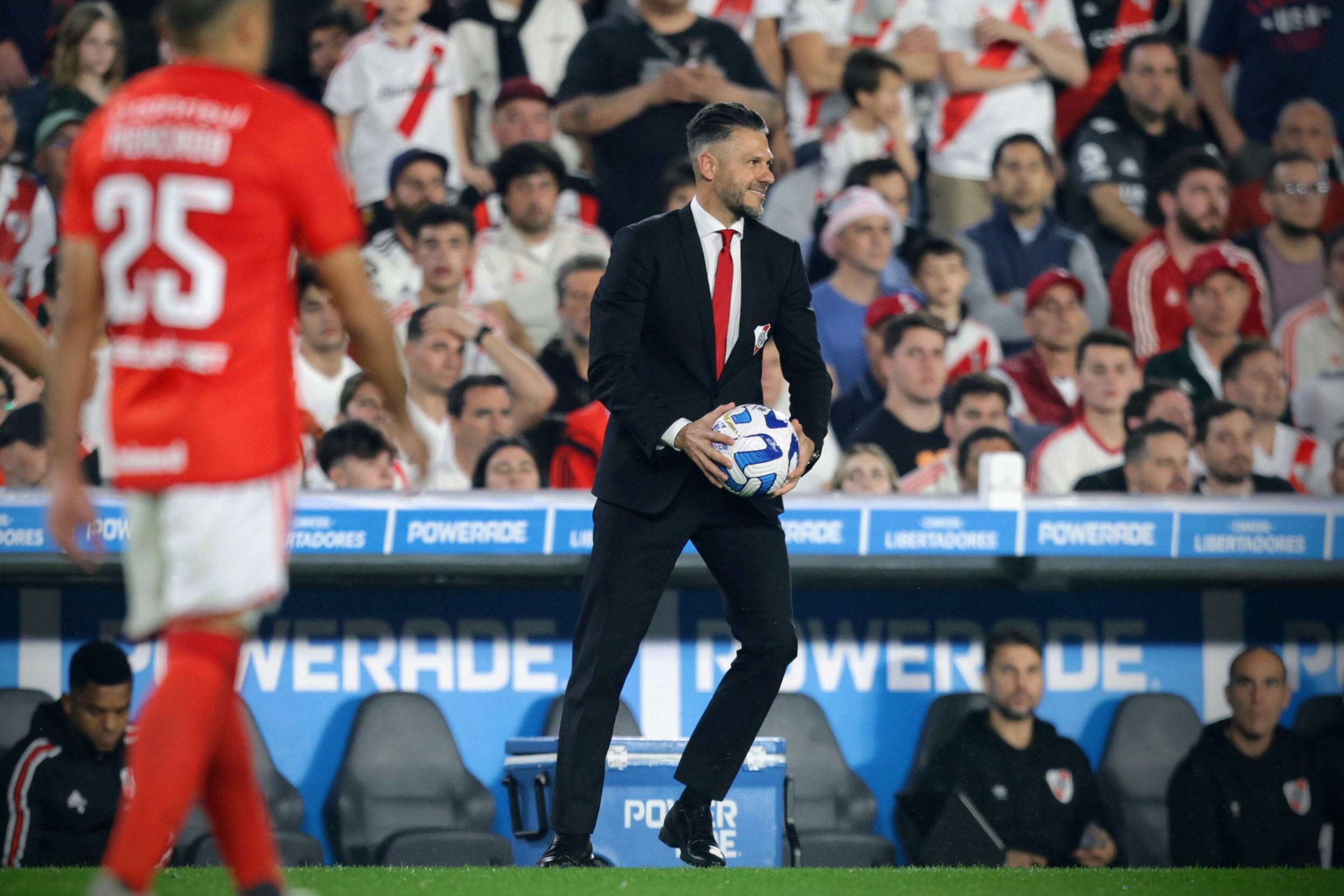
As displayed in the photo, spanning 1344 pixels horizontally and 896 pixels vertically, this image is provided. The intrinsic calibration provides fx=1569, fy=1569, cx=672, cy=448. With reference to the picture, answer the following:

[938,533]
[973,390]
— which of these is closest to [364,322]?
[938,533]

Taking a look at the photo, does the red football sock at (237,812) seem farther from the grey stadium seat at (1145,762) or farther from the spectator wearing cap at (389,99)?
the spectator wearing cap at (389,99)

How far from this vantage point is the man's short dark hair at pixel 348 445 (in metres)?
6.07

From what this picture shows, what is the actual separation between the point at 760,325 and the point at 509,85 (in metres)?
3.95

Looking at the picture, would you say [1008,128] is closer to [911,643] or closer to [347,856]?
[911,643]

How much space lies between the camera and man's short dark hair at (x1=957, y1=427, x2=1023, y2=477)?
20.7ft

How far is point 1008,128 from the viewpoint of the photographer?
25.5 ft

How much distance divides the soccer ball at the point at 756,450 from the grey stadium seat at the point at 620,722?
246cm

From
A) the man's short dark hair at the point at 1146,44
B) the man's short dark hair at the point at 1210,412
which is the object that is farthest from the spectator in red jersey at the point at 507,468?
the man's short dark hair at the point at 1146,44

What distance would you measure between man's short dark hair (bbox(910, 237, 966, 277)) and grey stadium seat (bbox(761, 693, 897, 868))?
220 centimetres

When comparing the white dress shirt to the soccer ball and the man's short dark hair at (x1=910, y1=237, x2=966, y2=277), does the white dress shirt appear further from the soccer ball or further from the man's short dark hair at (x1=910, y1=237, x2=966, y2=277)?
the man's short dark hair at (x1=910, y1=237, x2=966, y2=277)

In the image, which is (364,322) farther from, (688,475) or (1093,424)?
(1093,424)

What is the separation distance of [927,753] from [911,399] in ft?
4.99

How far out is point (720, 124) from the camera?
370 cm


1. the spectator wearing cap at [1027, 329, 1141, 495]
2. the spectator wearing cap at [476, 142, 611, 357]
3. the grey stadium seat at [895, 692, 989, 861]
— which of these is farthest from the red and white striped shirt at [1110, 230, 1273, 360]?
the spectator wearing cap at [476, 142, 611, 357]
